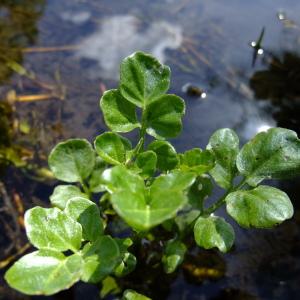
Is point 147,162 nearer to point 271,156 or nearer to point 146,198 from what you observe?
point 146,198

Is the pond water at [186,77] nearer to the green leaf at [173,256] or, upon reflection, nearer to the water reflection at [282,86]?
the water reflection at [282,86]

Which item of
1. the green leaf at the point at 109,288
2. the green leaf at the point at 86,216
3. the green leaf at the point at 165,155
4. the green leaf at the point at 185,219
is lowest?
the green leaf at the point at 109,288

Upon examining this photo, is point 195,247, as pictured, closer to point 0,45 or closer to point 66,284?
point 66,284

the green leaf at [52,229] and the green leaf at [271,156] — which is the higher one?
the green leaf at [271,156]

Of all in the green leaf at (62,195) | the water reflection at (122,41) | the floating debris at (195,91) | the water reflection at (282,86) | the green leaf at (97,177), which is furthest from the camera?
the water reflection at (122,41)

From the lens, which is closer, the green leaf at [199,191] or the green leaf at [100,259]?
the green leaf at [100,259]

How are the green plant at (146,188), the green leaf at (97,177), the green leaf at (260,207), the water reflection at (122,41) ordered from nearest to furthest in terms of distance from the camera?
1. the green plant at (146,188)
2. the green leaf at (260,207)
3. the green leaf at (97,177)
4. the water reflection at (122,41)

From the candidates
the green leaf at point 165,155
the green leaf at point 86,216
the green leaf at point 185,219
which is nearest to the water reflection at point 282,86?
the green leaf at point 185,219
